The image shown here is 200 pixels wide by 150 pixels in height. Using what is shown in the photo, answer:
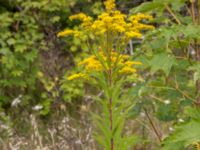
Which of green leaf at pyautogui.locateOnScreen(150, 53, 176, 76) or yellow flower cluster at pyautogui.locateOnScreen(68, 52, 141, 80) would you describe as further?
yellow flower cluster at pyautogui.locateOnScreen(68, 52, 141, 80)

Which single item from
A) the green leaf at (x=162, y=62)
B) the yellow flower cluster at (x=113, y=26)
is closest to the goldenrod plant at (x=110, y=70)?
the yellow flower cluster at (x=113, y=26)

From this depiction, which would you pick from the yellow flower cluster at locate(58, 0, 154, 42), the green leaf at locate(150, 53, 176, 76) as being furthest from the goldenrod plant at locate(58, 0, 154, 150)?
the green leaf at locate(150, 53, 176, 76)

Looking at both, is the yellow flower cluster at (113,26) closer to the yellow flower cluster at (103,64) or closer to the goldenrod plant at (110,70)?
the goldenrod plant at (110,70)

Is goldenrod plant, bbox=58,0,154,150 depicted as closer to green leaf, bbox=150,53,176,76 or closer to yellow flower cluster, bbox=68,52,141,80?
yellow flower cluster, bbox=68,52,141,80

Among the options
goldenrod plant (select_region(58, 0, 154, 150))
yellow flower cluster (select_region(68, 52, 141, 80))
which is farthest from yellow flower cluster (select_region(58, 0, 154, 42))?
yellow flower cluster (select_region(68, 52, 141, 80))

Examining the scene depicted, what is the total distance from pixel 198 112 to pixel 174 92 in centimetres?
52

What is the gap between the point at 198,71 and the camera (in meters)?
2.33

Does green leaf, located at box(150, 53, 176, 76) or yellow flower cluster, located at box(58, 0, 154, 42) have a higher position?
yellow flower cluster, located at box(58, 0, 154, 42)

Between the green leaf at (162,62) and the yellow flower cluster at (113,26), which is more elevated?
the yellow flower cluster at (113,26)

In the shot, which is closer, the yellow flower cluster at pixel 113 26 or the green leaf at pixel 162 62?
the green leaf at pixel 162 62

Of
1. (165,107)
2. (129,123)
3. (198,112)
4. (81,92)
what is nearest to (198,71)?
(198,112)

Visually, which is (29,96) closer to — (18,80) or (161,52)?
(18,80)

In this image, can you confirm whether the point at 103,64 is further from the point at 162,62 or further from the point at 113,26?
the point at 162,62

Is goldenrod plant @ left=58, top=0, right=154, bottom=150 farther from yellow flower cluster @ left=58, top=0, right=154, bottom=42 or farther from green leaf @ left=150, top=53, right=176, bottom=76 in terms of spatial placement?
green leaf @ left=150, top=53, right=176, bottom=76
